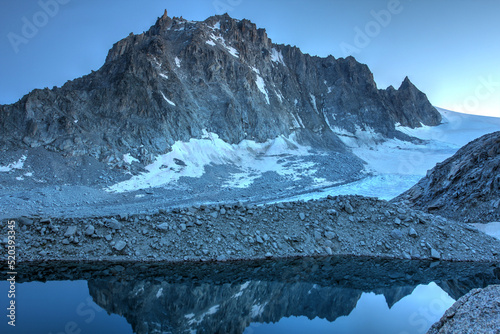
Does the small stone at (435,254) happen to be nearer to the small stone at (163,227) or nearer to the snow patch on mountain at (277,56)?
the small stone at (163,227)

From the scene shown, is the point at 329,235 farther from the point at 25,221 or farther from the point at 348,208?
the point at 25,221

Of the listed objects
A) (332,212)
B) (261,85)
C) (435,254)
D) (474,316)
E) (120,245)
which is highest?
(261,85)

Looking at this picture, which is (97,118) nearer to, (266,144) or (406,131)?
(266,144)

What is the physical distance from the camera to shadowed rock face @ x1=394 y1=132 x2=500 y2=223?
674 inches

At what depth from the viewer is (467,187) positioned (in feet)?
62.0

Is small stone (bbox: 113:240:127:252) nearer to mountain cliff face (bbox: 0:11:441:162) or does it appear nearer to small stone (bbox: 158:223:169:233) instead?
small stone (bbox: 158:223:169:233)

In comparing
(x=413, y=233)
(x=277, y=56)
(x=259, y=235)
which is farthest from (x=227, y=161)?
(x=277, y=56)

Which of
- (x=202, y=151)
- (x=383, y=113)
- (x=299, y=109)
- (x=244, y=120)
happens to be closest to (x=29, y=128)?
(x=202, y=151)

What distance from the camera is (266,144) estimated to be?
5872cm

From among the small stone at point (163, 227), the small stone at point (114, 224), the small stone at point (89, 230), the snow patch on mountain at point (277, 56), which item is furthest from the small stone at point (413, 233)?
the snow patch on mountain at point (277, 56)

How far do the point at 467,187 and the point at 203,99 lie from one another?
46206 mm

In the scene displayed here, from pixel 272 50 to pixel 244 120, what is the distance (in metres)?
32.8

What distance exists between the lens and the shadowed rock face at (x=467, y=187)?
1711cm

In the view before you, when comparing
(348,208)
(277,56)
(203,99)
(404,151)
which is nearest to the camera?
(348,208)
